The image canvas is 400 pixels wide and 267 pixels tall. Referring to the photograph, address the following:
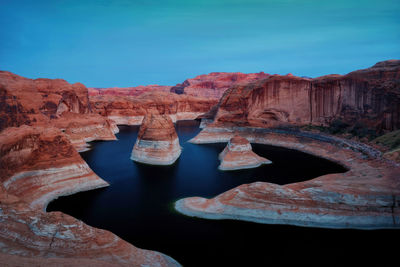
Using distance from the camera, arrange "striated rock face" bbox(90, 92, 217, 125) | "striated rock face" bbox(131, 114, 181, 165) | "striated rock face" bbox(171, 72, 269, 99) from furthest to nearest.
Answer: "striated rock face" bbox(171, 72, 269, 99) < "striated rock face" bbox(90, 92, 217, 125) < "striated rock face" bbox(131, 114, 181, 165)

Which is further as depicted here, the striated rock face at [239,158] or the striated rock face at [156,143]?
the striated rock face at [156,143]

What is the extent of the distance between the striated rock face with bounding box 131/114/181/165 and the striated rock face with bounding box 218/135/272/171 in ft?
19.3

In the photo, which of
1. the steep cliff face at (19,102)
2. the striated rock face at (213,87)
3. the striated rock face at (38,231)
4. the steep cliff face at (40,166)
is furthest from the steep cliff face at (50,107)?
the striated rock face at (213,87)

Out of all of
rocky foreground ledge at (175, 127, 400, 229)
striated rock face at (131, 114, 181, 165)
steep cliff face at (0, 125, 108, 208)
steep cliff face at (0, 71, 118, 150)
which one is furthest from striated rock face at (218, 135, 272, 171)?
steep cliff face at (0, 71, 118, 150)

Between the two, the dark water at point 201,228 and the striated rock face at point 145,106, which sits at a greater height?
the striated rock face at point 145,106

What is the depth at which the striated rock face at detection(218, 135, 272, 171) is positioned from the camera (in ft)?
80.0

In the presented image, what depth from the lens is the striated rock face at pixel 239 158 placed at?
24.4 metres

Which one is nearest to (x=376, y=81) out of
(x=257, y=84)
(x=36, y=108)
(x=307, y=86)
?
(x=307, y=86)

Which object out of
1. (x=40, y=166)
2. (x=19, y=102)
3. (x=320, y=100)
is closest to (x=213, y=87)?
(x=320, y=100)

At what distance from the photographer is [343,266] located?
34.5ft

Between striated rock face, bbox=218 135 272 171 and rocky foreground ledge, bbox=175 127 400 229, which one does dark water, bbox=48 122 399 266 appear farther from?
striated rock face, bbox=218 135 272 171

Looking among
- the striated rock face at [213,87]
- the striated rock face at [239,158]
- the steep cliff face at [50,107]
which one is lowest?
the striated rock face at [239,158]

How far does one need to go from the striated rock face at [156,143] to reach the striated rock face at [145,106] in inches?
1368

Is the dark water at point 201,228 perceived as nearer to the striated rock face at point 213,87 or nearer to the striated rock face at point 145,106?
the striated rock face at point 145,106
